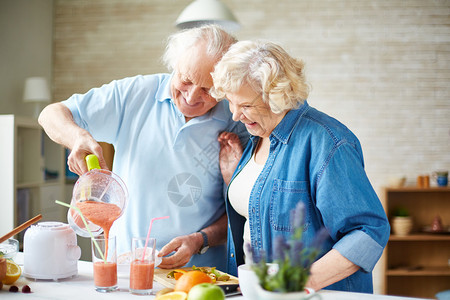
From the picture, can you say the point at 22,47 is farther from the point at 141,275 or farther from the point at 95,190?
the point at 141,275

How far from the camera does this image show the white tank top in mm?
1697

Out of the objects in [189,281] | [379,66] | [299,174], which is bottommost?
[189,281]

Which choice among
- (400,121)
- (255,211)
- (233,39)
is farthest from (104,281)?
(400,121)

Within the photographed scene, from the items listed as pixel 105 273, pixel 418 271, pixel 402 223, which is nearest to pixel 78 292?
pixel 105 273

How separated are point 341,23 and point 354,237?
12.7 feet

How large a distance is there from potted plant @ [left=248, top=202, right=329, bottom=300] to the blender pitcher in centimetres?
69

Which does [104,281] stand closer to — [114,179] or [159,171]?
[114,179]

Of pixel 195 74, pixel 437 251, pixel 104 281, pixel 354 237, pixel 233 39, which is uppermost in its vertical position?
pixel 233 39

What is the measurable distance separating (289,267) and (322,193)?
514 mm

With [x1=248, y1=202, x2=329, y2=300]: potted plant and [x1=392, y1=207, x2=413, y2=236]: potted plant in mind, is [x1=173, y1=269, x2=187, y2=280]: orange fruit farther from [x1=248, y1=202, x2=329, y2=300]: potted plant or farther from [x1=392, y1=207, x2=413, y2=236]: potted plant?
[x1=392, y1=207, x2=413, y2=236]: potted plant

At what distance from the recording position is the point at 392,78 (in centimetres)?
485

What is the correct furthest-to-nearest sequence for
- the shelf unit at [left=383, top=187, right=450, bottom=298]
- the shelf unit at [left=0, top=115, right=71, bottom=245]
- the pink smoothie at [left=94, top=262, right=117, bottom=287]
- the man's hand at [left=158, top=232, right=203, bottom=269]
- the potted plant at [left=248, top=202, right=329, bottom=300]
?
the shelf unit at [left=383, top=187, right=450, bottom=298]
the shelf unit at [left=0, top=115, right=71, bottom=245]
the man's hand at [left=158, top=232, right=203, bottom=269]
the pink smoothie at [left=94, top=262, right=117, bottom=287]
the potted plant at [left=248, top=202, right=329, bottom=300]

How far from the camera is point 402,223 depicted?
4605 mm

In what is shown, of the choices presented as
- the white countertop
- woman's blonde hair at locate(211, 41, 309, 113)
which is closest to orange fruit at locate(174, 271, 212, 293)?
the white countertop
